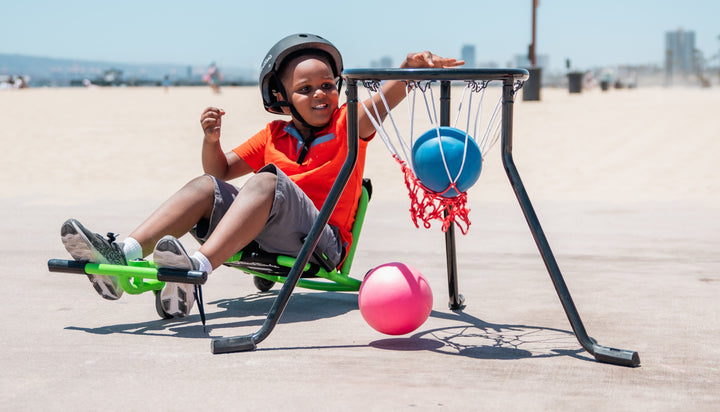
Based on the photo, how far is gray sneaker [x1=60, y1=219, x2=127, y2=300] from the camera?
152 inches

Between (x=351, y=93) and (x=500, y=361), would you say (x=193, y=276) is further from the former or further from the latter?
(x=500, y=361)

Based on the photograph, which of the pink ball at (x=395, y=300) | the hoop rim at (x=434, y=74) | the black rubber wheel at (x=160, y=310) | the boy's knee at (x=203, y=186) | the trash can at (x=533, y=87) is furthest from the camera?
the trash can at (x=533, y=87)

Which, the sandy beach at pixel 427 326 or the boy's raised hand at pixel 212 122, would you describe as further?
the boy's raised hand at pixel 212 122

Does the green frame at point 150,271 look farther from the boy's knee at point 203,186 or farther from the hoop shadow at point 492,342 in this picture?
the hoop shadow at point 492,342

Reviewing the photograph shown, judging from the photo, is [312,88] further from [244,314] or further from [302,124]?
[244,314]

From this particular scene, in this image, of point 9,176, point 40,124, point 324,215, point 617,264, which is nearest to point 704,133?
point 617,264

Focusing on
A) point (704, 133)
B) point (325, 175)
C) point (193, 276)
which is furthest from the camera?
point (704, 133)

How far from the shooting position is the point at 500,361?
11.3 ft

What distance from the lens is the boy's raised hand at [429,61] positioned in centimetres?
386

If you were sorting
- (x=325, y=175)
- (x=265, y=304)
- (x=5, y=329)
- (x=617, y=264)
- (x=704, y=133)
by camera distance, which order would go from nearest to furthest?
(x=5, y=329) < (x=325, y=175) < (x=265, y=304) < (x=617, y=264) < (x=704, y=133)

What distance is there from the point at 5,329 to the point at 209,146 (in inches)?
54.6

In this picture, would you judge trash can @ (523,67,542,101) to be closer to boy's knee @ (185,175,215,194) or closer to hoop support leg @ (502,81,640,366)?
boy's knee @ (185,175,215,194)

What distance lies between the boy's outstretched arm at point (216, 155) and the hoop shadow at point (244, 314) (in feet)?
2.41

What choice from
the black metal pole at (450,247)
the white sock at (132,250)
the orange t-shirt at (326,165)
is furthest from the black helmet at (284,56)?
the white sock at (132,250)
